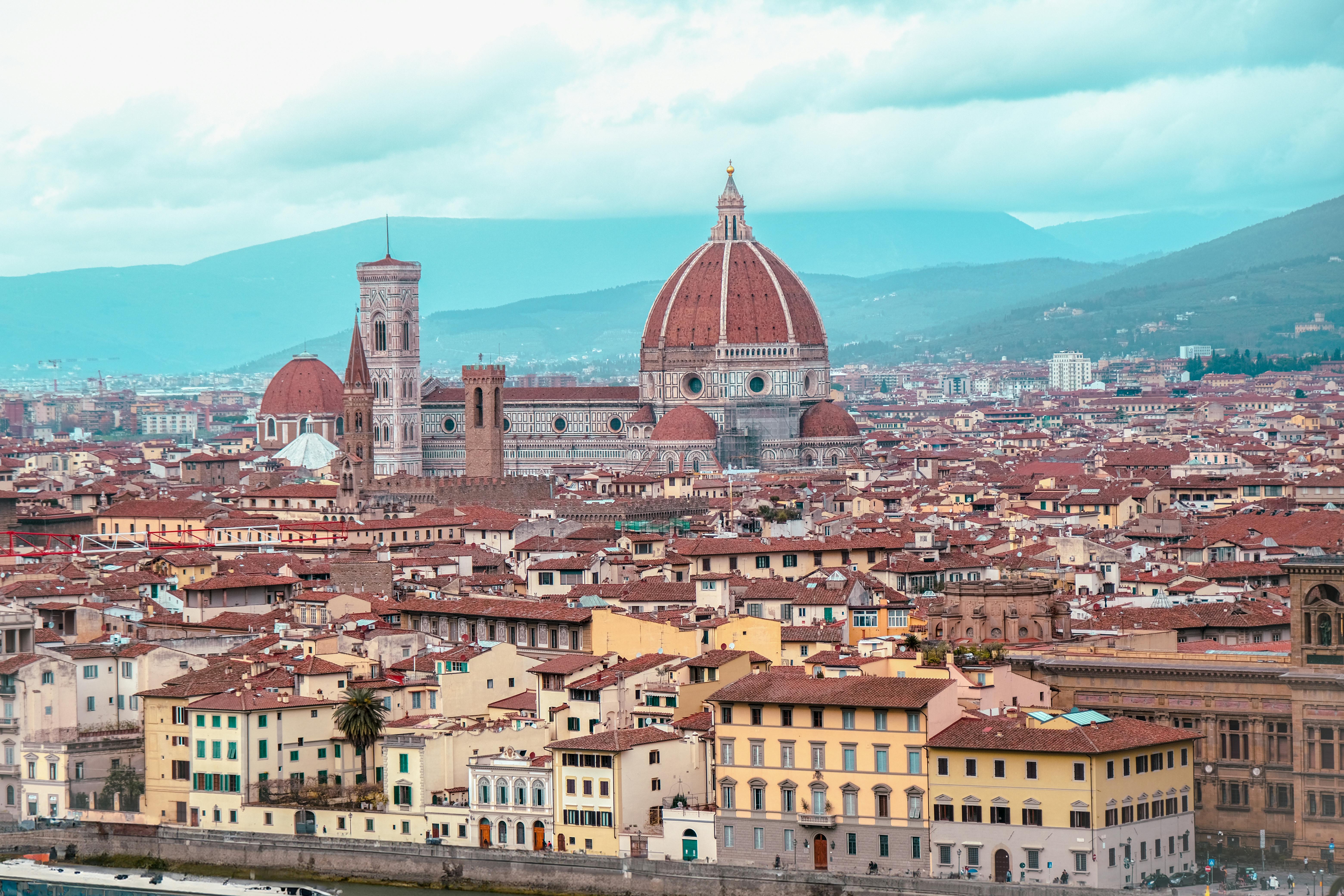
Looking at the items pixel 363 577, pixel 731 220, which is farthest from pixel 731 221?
pixel 363 577

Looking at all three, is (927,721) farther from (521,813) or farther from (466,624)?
(466,624)

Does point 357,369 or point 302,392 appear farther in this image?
point 302,392

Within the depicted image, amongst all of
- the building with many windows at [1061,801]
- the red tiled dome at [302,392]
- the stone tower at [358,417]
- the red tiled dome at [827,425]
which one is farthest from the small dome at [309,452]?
the building with many windows at [1061,801]

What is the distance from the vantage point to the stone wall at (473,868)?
46938mm

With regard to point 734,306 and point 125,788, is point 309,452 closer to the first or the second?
point 734,306

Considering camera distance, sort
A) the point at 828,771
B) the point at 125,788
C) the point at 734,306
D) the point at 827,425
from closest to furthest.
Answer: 1. the point at 828,771
2. the point at 125,788
3. the point at 827,425
4. the point at 734,306

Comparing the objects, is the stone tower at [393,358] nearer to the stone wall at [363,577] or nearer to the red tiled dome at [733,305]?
the red tiled dome at [733,305]

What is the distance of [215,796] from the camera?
181 ft

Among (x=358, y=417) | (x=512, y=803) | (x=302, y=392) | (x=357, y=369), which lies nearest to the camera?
(x=512, y=803)

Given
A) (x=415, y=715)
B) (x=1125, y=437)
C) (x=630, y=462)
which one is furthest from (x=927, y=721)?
(x=1125, y=437)

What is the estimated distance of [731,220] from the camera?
172m

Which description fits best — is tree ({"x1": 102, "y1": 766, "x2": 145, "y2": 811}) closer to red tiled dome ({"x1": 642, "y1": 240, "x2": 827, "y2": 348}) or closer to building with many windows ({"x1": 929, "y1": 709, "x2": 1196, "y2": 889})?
building with many windows ({"x1": 929, "y1": 709, "x2": 1196, "y2": 889})

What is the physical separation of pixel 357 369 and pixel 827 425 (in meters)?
26.7

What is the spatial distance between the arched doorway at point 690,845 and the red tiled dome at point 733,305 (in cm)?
11304
